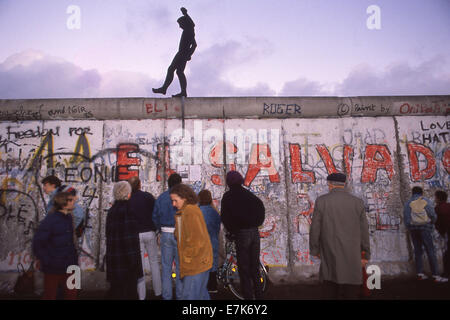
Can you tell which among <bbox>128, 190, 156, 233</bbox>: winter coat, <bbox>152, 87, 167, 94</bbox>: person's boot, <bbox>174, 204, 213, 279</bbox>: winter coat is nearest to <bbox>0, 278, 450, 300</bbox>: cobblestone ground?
<bbox>128, 190, 156, 233</bbox>: winter coat

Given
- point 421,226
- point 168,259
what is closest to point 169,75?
point 168,259

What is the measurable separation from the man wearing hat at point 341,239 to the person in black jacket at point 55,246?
3041 millimetres

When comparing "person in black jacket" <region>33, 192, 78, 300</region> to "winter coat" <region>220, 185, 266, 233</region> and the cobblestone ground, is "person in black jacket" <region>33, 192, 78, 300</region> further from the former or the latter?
"winter coat" <region>220, 185, 266, 233</region>

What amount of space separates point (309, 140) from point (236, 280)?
3.24 meters

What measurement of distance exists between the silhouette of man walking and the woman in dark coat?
3.71 metres

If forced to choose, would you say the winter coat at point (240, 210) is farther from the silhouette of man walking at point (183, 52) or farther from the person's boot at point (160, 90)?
the person's boot at point (160, 90)

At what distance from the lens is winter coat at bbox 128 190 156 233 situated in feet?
16.7

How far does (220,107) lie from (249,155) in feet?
3.92

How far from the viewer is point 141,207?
16.8 feet

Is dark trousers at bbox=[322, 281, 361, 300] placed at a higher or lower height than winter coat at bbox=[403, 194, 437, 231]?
lower

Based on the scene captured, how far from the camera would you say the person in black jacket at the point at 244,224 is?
15.0 feet

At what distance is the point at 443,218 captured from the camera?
6.05 meters
